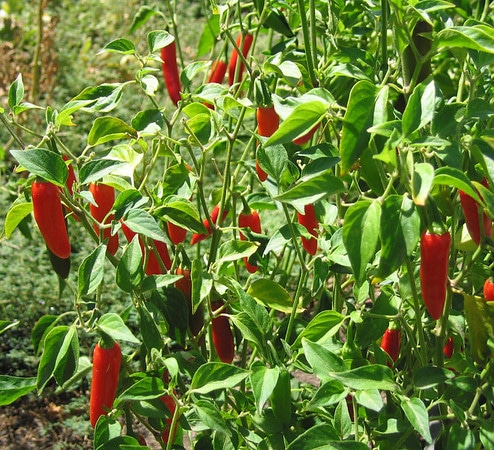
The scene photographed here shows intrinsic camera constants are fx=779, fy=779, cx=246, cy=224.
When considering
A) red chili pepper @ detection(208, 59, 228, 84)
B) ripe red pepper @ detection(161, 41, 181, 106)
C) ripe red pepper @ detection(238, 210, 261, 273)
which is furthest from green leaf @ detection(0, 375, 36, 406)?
red chili pepper @ detection(208, 59, 228, 84)

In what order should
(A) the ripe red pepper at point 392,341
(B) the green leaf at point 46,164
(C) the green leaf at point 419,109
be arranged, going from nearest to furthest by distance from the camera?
(C) the green leaf at point 419,109, (B) the green leaf at point 46,164, (A) the ripe red pepper at point 392,341

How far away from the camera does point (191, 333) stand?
51.2 inches

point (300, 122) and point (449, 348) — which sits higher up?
point (300, 122)

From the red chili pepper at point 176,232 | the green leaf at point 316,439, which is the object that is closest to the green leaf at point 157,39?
the red chili pepper at point 176,232

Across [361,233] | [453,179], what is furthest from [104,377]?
[453,179]

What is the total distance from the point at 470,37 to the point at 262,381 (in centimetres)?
51

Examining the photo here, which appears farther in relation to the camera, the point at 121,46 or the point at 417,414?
the point at 121,46

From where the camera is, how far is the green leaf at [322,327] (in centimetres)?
111

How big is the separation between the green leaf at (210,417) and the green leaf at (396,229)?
38cm

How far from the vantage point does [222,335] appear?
1275 mm

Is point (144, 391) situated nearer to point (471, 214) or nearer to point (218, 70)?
point (471, 214)

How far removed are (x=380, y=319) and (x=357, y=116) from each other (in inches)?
15.1

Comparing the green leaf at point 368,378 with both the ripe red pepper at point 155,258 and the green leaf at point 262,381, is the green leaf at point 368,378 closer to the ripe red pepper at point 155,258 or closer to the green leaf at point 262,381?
the green leaf at point 262,381

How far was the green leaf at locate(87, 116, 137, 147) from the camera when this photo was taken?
1.11 metres
